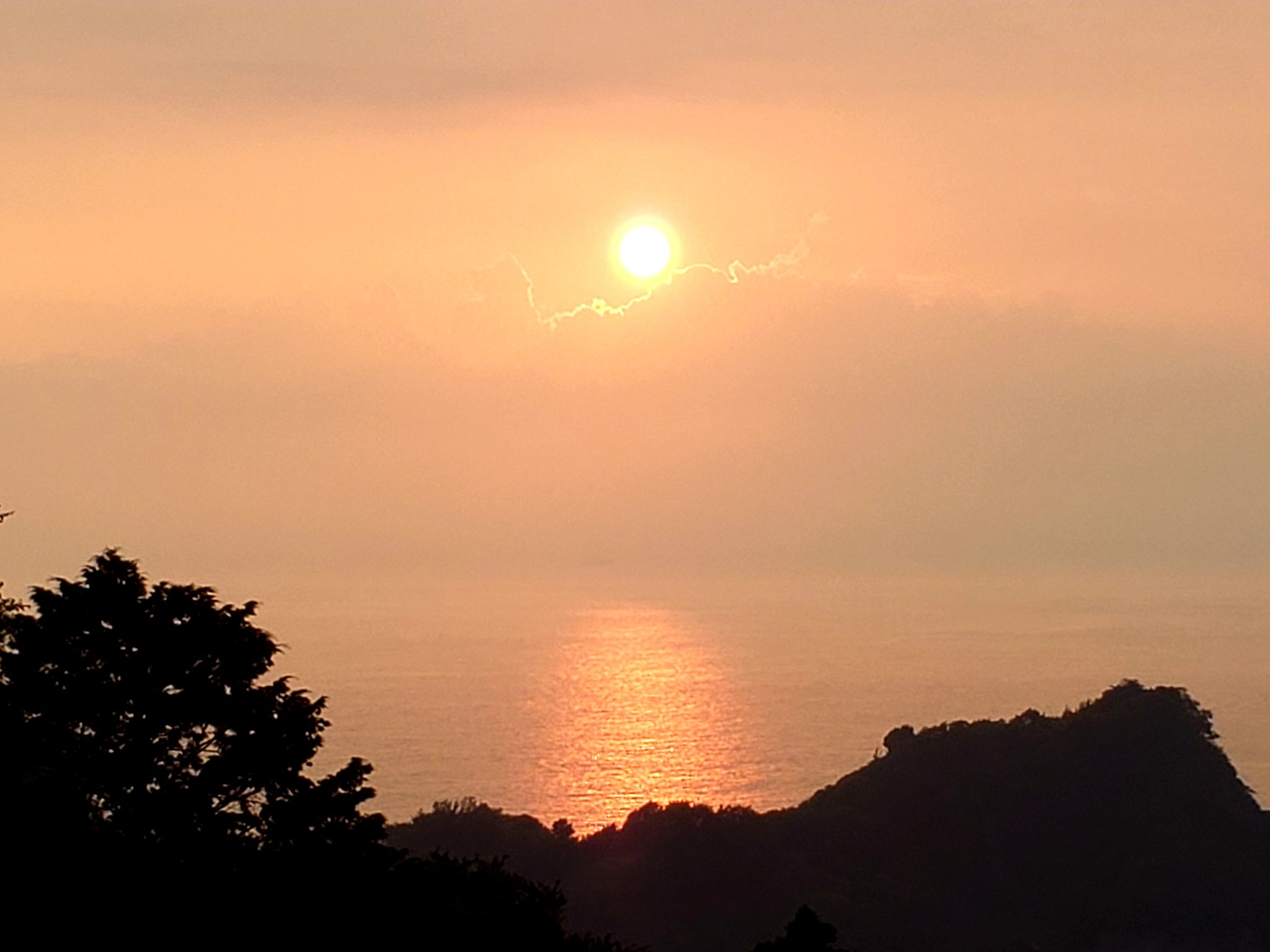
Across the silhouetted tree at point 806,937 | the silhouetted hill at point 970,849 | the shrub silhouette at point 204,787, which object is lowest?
the silhouetted tree at point 806,937

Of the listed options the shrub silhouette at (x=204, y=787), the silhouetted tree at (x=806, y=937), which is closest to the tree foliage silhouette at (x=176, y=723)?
the shrub silhouette at (x=204, y=787)

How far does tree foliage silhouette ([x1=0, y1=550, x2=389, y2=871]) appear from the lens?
4225cm

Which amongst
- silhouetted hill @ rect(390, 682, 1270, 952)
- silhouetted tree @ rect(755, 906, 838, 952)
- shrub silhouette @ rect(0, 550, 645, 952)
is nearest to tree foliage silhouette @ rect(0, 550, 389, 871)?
shrub silhouette @ rect(0, 550, 645, 952)

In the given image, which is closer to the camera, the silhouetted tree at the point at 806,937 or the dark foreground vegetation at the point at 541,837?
the silhouetted tree at the point at 806,937

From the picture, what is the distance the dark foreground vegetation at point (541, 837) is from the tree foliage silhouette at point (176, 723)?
6cm

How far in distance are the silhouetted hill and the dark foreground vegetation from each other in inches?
6.9

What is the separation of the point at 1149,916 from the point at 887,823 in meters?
15.9

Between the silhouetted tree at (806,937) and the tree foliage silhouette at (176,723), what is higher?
the tree foliage silhouette at (176,723)

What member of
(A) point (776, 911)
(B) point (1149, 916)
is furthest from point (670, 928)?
(B) point (1149, 916)

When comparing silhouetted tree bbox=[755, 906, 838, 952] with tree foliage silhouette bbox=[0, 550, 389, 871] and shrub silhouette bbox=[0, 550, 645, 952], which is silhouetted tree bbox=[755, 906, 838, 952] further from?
tree foliage silhouette bbox=[0, 550, 389, 871]

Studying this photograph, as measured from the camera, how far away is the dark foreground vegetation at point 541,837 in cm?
4000

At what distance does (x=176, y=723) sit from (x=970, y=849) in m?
80.9

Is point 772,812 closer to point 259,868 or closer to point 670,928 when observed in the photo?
point 670,928

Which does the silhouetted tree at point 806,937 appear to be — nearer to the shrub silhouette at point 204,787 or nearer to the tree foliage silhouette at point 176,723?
the shrub silhouette at point 204,787
